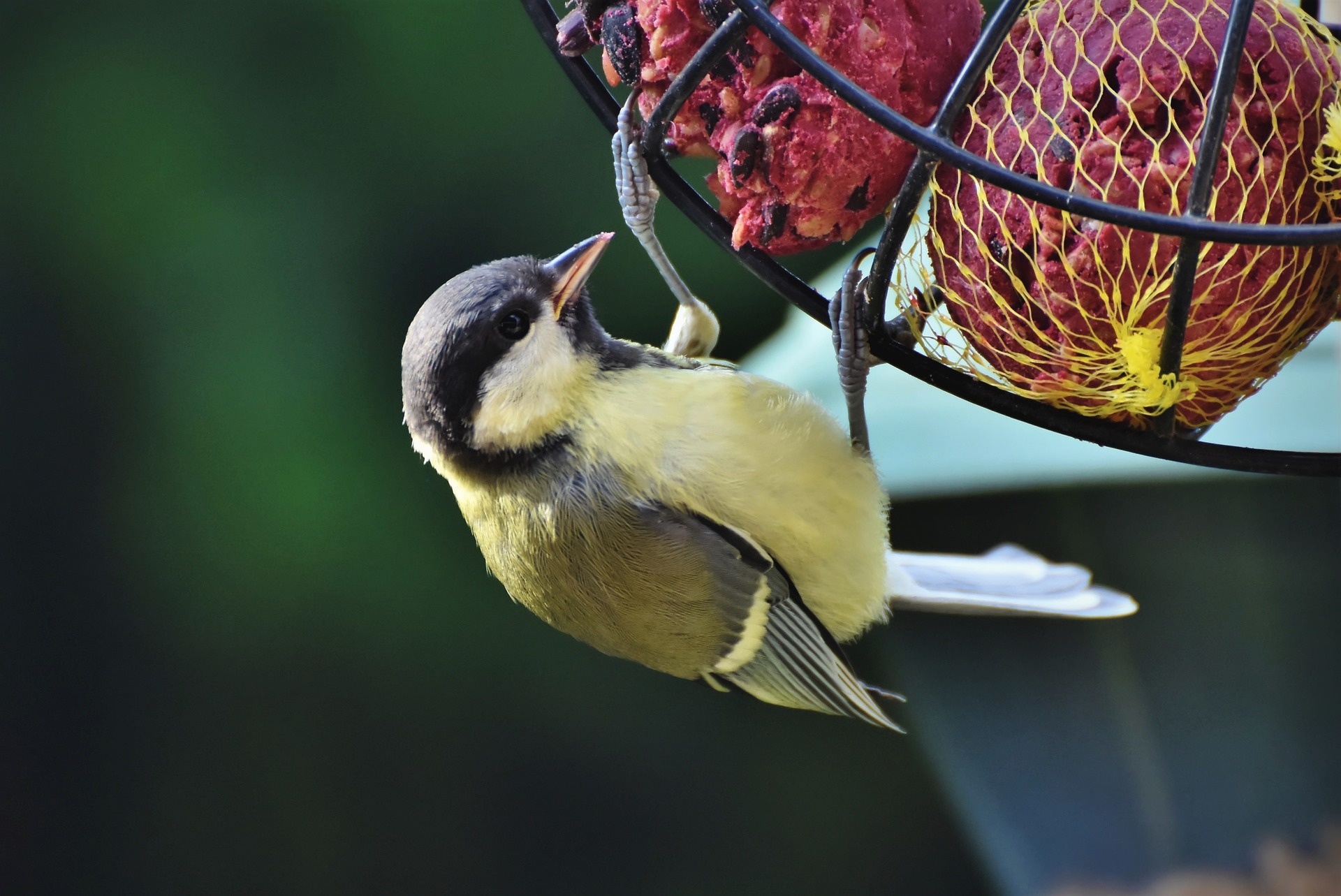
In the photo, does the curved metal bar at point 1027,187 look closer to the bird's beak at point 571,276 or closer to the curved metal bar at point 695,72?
the curved metal bar at point 695,72

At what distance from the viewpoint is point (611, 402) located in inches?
40.2

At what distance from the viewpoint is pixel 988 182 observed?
59 centimetres

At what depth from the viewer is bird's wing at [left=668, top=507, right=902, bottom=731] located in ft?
3.51

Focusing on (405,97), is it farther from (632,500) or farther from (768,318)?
(632,500)

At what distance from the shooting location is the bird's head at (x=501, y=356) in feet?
3.18

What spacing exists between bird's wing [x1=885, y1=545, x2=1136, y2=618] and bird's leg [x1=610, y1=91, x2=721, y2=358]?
318mm

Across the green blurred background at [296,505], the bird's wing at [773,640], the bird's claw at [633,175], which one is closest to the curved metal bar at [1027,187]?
the bird's claw at [633,175]

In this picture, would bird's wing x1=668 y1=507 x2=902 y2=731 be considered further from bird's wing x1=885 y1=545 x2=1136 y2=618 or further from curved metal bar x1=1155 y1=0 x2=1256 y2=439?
curved metal bar x1=1155 y1=0 x2=1256 y2=439

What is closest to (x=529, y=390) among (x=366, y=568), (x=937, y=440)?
(x=937, y=440)

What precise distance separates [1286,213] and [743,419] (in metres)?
0.48

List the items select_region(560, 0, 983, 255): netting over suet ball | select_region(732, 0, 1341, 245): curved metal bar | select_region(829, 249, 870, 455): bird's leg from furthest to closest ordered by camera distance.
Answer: select_region(829, 249, 870, 455): bird's leg, select_region(560, 0, 983, 255): netting over suet ball, select_region(732, 0, 1341, 245): curved metal bar

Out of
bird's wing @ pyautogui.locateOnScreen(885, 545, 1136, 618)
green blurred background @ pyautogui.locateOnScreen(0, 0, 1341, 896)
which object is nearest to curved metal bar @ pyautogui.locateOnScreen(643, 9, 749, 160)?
bird's wing @ pyautogui.locateOnScreen(885, 545, 1136, 618)

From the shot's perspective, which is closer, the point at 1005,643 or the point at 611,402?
the point at 611,402

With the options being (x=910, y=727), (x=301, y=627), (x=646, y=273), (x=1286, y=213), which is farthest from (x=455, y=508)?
(x=1286, y=213)
